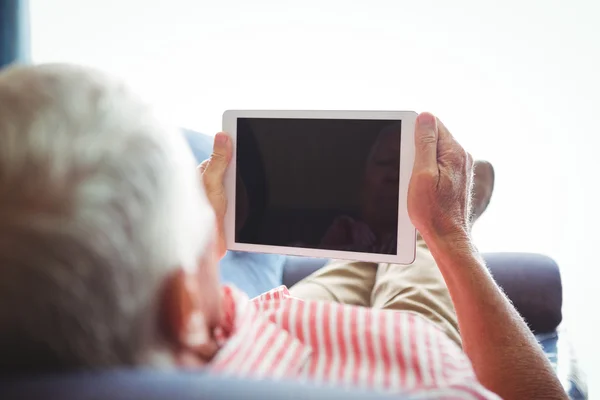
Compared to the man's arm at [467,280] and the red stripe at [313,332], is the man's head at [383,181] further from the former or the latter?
the red stripe at [313,332]

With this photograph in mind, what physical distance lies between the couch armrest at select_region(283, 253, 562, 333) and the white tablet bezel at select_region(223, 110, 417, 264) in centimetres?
67

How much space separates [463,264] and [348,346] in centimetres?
26

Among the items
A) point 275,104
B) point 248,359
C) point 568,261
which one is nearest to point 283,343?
point 248,359

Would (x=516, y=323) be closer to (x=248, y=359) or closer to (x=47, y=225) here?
(x=248, y=359)

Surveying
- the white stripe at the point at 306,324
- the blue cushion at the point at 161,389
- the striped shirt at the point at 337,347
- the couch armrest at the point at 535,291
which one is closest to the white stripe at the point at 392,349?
the striped shirt at the point at 337,347

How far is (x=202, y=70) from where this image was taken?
2070 millimetres

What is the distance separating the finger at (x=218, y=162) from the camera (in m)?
1.01

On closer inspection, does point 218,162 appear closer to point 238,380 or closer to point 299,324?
point 299,324

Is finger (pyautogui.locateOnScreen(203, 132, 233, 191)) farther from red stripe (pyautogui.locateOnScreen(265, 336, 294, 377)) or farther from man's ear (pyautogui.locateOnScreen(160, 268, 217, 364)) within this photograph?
man's ear (pyautogui.locateOnScreen(160, 268, 217, 364))

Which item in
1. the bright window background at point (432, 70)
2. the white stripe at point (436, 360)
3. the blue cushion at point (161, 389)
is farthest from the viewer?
the bright window background at point (432, 70)

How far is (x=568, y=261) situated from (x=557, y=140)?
444 mm

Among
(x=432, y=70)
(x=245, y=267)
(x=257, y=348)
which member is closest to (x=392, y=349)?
(x=257, y=348)

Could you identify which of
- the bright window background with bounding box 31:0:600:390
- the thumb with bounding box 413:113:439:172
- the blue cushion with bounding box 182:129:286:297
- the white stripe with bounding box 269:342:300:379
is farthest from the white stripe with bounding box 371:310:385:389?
the bright window background with bounding box 31:0:600:390

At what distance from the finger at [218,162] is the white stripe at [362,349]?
0.38 meters
